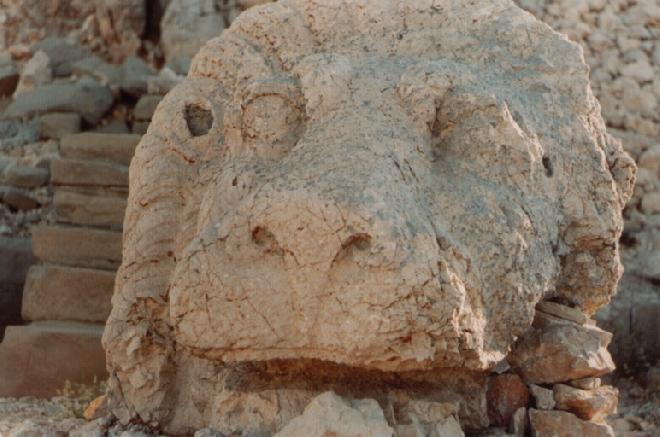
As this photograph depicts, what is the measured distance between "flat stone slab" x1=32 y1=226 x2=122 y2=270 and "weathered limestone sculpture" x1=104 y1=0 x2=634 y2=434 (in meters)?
1.86

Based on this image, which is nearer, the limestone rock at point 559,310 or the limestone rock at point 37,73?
the limestone rock at point 559,310

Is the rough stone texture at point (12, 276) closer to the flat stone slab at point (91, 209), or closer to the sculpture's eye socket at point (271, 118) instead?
the flat stone slab at point (91, 209)

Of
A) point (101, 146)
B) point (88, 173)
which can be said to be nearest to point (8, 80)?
point (101, 146)

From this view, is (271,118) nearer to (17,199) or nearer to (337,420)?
(337,420)

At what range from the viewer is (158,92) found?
5.53m

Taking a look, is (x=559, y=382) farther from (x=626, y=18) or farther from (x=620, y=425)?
(x=626, y=18)

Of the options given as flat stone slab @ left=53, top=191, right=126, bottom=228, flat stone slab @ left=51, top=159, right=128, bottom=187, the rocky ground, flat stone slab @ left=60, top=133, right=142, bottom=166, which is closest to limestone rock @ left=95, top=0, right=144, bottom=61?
flat stone slab @ left=60, top=133, right=142, bottom=166

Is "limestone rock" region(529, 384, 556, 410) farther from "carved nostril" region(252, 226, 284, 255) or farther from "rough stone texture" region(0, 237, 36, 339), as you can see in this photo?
"rough stone texture" region(0, 237, 36, 339)

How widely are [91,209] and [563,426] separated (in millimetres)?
2891

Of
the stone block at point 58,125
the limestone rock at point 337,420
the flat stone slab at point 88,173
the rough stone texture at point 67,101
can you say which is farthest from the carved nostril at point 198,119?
the rough stone texture at point 67,101

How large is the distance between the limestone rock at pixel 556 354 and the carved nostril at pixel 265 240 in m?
0.74

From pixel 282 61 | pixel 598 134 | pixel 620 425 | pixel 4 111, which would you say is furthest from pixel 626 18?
pixel 4 111

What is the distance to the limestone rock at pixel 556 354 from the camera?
8.11ft

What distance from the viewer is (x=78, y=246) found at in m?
4.52
